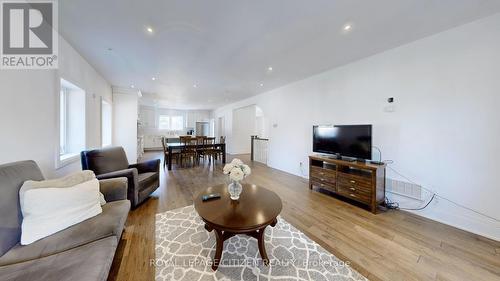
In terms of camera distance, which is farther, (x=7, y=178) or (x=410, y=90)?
(x=410, y=90)

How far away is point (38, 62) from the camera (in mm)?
2078

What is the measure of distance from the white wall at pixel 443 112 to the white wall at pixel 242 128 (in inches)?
212

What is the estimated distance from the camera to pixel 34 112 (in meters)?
1.96

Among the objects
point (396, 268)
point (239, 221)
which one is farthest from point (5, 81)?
point (396, 268)

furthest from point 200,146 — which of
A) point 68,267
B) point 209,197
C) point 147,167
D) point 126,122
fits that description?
point 68,267

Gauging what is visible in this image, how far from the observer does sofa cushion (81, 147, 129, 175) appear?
2.46 m

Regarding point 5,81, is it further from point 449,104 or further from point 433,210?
point 433,210

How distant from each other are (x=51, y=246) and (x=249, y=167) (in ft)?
6.60

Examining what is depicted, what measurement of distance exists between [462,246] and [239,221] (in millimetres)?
2498

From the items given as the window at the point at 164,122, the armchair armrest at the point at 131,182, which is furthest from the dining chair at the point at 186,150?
the window at the point at 164,122

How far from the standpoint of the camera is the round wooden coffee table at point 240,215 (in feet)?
4.64

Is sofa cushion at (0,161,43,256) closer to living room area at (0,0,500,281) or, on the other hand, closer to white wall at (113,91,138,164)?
living room area at (0,0,500,281)

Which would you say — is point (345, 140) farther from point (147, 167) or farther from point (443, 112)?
point (147, 167)

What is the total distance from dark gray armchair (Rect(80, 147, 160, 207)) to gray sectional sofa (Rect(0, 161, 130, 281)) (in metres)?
0.99
